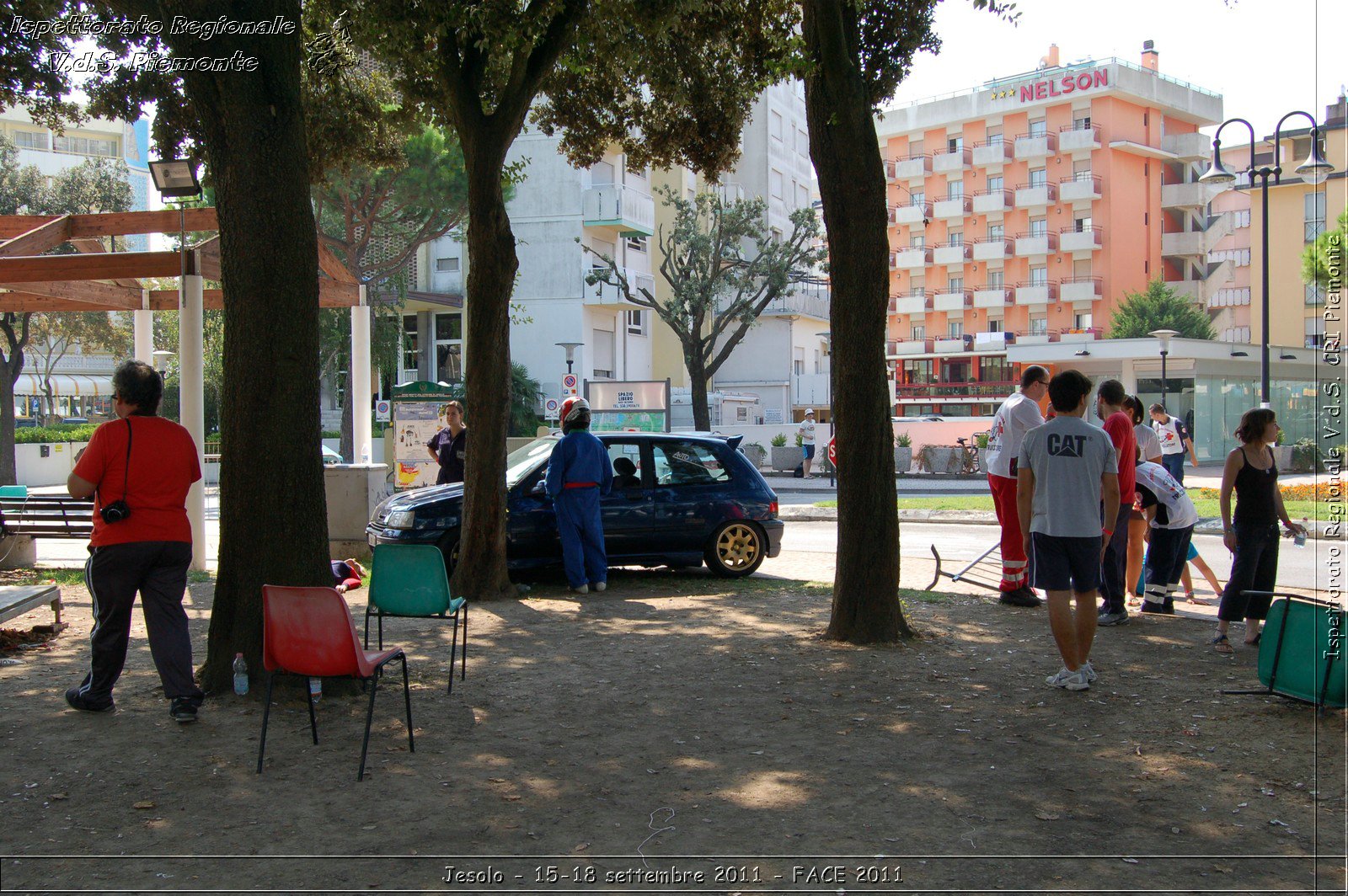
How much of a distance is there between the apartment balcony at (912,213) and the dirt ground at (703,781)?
229ft

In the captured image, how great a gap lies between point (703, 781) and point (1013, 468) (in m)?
5.71

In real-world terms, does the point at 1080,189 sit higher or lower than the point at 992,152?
lower

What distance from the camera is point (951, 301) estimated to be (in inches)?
2896

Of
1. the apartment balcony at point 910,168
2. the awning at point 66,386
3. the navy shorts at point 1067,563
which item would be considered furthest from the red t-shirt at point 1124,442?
the apartment balcony at point 910,168

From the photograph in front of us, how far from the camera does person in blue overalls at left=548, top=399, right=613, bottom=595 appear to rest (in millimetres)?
10586

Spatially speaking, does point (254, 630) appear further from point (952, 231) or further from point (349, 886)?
point (952, 231)

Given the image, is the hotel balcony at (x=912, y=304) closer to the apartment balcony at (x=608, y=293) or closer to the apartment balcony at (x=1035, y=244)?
the apartment balcony at (x=1035, y=244)

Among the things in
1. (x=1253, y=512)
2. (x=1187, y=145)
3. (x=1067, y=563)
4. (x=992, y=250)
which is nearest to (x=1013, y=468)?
(x=1253, y=512)

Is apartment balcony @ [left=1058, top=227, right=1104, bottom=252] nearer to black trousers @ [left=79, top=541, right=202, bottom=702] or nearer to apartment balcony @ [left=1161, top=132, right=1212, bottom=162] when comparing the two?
apartment balcony @ [left=1161, top=132, right=1212, bottom=162]

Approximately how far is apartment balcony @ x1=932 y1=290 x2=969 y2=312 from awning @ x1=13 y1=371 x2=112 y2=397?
162 ft

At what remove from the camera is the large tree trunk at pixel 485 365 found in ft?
32.6

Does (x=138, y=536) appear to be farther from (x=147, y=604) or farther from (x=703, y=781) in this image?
(x=703, y=781)

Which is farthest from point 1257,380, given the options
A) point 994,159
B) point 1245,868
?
point 1245,868

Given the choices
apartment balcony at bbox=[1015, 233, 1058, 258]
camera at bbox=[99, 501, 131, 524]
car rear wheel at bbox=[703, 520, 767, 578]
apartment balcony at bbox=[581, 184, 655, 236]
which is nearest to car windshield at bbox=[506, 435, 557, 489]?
car rear wheel at bbox=[703, 520, 767, 578]
